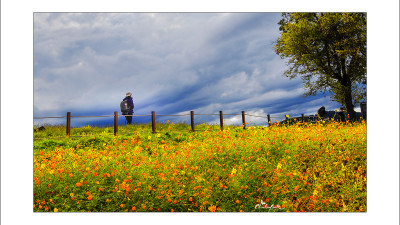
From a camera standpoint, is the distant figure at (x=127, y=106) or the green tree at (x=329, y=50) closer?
the green tree at (x=329, y=50)

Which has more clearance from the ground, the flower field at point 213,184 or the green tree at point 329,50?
the green tree at point 329,50

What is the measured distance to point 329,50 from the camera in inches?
493

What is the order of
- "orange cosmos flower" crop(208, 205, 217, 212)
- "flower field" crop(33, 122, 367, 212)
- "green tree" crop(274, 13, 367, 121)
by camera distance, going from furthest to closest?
"green tree" crop(274, 13, 367, 121), "flower field" crop(33, 122, 367, 212), "orange cosmos flower" crop(208, 205, 217, 212)

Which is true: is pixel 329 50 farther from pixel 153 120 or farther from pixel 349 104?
pixel 153 120

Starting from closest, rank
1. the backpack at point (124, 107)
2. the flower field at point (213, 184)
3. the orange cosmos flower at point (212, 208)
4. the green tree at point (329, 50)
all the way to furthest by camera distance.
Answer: the orange cosmos flower at point (212, 208) < the flower field at point (213, 184) < the green tree at point (329, 50) < the backpack at point (124, 107)

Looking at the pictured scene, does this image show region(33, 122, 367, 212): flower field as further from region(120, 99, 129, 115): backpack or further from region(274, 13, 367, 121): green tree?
region(120, 99, 129, 115): backpack

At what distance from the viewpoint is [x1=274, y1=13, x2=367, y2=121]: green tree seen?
10609mm

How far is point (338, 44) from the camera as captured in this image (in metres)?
11.6

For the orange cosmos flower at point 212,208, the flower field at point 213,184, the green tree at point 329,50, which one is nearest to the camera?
the orange cosmos flower at point 212,208

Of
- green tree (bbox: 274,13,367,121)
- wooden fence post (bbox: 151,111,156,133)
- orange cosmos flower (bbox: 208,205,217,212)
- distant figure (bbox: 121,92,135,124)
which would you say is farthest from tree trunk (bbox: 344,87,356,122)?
distant figure (bbox: 121,92,135,124)

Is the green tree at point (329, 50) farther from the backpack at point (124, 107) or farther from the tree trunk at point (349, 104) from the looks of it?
the backpack at point (124, 107)

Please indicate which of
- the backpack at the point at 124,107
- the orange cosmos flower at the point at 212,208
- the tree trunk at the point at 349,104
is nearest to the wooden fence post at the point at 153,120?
the backpack at the point at 124,107

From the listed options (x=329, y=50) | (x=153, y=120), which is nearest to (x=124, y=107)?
(x=153, y=120)

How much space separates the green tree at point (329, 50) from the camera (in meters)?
10.6
